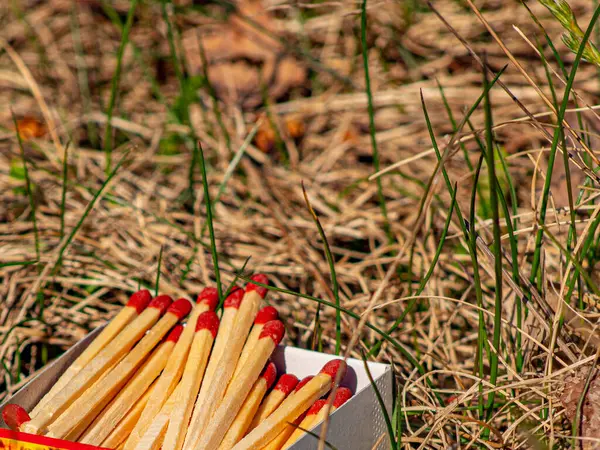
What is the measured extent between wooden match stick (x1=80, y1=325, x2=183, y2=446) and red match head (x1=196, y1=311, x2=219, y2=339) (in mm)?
57

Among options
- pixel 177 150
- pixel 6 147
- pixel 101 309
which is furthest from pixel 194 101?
pixel 101 309

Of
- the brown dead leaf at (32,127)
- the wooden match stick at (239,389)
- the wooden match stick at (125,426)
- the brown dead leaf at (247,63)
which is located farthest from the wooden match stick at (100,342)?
the brown dead leaf at (247,63)

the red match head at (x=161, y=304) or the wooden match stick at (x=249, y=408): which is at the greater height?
the red match head at (x=161, y=304)

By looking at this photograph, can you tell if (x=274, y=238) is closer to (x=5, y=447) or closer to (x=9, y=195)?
(x=9, y=195)

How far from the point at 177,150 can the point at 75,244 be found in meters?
0.62

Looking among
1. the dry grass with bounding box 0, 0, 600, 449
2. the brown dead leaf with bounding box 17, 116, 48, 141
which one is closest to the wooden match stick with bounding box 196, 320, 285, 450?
the dry grass with bounding box 0, 0, 600, 449

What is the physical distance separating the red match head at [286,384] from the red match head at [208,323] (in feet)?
0.36

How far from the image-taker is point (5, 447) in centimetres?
77

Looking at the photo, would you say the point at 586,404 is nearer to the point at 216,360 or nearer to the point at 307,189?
the point at 216,360

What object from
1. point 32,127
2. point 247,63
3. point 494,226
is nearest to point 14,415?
point 494,226

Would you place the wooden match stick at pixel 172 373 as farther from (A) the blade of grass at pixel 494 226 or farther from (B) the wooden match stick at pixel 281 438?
(A) the blade of grass at pixel 494 226

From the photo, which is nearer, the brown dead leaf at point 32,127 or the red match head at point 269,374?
the red match head at point 269,374

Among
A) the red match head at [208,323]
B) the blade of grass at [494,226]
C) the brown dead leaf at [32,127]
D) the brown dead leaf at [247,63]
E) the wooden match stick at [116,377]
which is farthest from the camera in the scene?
the brown dead leaf at [247,63]

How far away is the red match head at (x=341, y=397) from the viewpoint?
2.74 feet
